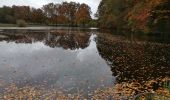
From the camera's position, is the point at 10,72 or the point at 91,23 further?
the point at 91,23

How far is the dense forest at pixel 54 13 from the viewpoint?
429 ft

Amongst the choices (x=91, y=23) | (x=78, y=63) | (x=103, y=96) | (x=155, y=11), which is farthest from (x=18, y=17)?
(x=103, y=96)

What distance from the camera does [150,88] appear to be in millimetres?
13344

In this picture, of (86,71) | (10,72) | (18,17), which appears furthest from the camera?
(18,17)

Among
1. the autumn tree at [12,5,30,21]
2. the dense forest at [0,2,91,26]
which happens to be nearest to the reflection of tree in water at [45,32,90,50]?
the dense forest at [0,2,91,26]

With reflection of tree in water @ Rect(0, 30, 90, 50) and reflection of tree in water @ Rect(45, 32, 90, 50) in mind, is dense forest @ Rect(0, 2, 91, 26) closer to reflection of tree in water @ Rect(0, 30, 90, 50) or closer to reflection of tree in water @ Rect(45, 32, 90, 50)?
reflection of tree in water @ Rect(0, 30, 90, 50)

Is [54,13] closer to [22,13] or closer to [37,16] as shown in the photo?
[37,16]

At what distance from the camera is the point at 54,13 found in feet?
490

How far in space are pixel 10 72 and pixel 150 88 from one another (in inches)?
280

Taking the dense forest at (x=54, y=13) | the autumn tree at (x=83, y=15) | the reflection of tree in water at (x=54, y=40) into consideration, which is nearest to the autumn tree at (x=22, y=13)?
the dense forest at (x=54, y=13)

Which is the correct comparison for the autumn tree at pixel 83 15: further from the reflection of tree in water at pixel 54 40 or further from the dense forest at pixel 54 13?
the reflection of tree in water at pixel 54 40

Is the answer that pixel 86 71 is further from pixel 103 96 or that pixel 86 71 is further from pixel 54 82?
pixel 103 96

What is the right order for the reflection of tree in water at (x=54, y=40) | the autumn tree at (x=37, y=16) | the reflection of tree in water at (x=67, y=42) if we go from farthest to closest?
the autumn tree at (x=37, y=16) → the reflection of tree in water at (x=54, y=40) → the reflection of tree in water at (x=67, y=42)

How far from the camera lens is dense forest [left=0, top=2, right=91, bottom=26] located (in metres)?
131
